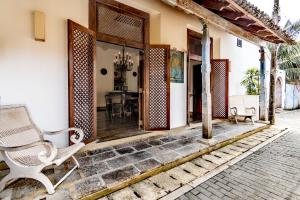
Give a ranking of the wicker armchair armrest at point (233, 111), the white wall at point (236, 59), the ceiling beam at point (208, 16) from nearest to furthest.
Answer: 1. the ceiling beam at point (208, 16)
2. the wicker armchair armrest at point (233, 111)
3. the white wall at point (236, 59)

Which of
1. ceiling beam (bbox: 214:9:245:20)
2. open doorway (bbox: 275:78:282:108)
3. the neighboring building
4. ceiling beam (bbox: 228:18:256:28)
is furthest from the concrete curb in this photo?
open doorway (bbox: 275:78:282:108)

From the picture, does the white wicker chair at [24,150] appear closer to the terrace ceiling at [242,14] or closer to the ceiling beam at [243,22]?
the terrace ceiling at [242,14]

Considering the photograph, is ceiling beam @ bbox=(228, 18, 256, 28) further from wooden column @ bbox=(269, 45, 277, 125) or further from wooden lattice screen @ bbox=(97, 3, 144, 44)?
wooden lattice screen @ bbox=(97, 3, 144, 44)

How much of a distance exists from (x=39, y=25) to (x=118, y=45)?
1870 millimetres

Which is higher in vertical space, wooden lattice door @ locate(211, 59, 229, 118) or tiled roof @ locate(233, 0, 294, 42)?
tiled roof @ locate(233, 0, 294, 42)

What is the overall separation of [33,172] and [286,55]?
13.8 meters

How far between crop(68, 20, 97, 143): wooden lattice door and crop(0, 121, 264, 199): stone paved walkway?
61cm

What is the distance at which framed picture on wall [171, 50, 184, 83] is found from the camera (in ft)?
17.1

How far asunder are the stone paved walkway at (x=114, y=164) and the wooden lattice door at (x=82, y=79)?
0.61 metres

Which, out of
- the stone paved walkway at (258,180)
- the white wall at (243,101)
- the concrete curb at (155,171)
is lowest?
the stone paved walkway at (258,180)

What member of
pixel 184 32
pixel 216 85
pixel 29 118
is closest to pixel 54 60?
pixel 29 118

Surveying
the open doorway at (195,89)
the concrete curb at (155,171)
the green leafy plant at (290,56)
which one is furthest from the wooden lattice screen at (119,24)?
the green leafy plant at (290,56)

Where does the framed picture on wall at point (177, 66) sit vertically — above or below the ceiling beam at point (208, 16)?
below

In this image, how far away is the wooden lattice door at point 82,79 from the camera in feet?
11.0
